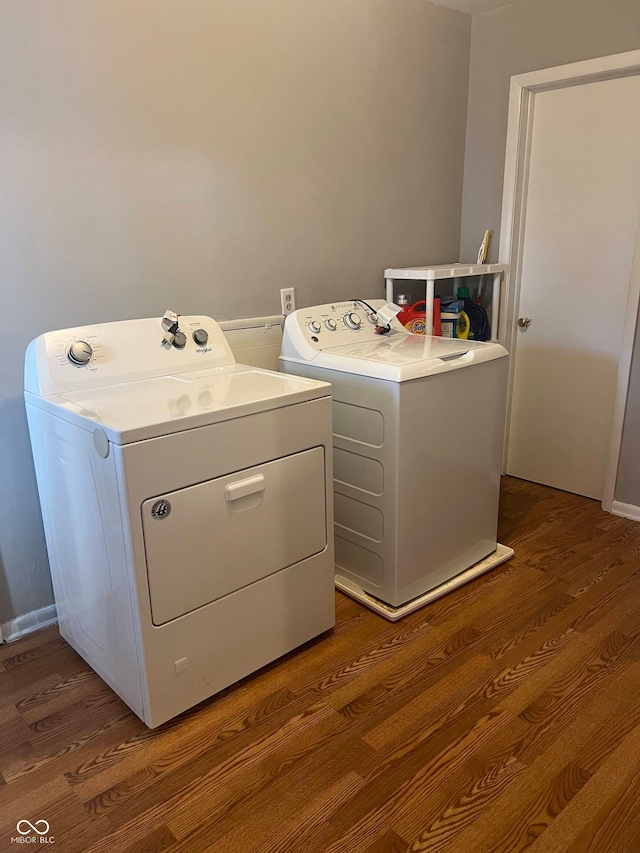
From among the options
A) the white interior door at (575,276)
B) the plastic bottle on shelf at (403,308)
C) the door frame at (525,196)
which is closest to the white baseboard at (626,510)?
the door frame at (525,196)

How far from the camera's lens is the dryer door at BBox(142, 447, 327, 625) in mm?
1497

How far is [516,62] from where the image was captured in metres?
2.77

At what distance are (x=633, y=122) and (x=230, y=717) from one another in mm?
2668

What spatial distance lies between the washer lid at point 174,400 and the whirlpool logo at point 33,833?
0.86 m

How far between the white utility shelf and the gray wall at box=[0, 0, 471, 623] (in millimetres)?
94

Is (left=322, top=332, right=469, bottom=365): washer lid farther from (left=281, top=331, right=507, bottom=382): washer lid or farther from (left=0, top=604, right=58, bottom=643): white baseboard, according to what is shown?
(left=0, top=604, right=58, bottom=643): white baseboard

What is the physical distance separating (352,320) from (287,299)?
0.27 m

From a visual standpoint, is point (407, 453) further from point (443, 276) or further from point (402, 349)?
point (443, 276)

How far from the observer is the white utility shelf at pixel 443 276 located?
2600mm

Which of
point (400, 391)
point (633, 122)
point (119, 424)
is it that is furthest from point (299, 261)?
point (633, 122)

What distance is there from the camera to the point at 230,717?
166 centimetres

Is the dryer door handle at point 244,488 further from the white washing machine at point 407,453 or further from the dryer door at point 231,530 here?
the white washing machine at point 407,453

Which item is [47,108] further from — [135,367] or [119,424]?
[119,424]

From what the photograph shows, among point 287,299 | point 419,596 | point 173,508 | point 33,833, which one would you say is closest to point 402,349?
point 287,299
